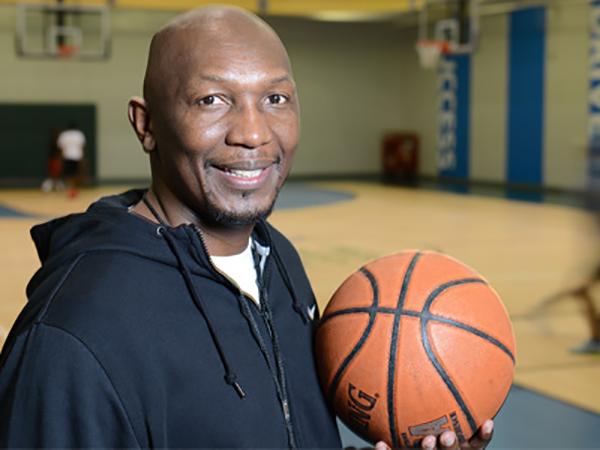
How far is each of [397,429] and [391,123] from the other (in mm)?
21736

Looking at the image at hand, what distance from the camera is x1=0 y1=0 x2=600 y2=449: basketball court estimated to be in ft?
41.1

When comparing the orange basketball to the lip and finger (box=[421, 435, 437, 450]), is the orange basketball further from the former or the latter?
the lip

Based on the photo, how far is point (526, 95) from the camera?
1916cm

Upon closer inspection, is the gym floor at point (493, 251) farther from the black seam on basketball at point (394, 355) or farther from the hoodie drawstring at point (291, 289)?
the hoodie drawstring at point (291, 289)

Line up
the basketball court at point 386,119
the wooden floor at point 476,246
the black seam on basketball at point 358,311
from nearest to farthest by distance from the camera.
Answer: the black seam on basketball at point 358,311 < the wooden floor at point 476,246 < the basketball court at point 386,119

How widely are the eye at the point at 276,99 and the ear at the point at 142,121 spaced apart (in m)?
0.25

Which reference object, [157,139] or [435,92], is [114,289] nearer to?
Result: [157,139]

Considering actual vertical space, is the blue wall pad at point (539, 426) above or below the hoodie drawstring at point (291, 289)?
below

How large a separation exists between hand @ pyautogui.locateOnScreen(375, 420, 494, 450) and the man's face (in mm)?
603

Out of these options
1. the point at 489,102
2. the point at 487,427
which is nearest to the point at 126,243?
the point at 487,427

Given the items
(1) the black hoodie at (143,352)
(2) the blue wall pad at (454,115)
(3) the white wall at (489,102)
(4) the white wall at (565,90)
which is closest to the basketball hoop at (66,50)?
(2) the blue wall pad at (454,115)

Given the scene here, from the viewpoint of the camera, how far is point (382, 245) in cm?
1111

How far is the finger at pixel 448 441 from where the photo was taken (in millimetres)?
1893

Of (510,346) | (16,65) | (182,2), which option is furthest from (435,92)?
(510,346)
